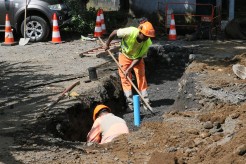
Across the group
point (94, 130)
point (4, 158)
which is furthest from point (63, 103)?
point (4, 158)

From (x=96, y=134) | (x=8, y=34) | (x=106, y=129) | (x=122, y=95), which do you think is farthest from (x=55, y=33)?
(x=106, y=129)

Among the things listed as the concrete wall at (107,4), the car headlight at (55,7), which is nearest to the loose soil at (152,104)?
the car headlight at (55,7)

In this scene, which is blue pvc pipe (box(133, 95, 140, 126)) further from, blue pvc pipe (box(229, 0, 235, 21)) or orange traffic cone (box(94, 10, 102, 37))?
blue pvc pipe (box(229, 0, 235, 21))

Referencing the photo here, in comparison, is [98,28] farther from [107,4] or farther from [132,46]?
[132,46]

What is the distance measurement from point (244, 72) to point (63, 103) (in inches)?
141

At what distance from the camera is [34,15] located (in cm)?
1516

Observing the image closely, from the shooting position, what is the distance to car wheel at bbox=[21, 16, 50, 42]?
15055mm

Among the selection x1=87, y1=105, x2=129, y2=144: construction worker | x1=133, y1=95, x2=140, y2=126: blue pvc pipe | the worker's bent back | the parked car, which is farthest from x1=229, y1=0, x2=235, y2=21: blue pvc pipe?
the worker's bent back

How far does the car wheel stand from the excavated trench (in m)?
3.76

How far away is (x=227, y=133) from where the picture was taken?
6.86 meters

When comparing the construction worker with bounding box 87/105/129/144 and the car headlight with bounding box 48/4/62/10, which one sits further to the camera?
the car headlight with bounding box 48/4/62/10

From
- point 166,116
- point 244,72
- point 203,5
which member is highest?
point 203,5

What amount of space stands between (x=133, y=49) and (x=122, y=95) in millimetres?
1613

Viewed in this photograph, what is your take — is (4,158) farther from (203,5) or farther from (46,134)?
(203,5)
